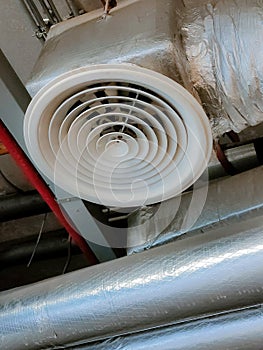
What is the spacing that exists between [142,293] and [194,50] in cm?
51

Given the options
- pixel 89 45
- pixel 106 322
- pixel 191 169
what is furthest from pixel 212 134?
pixel 106 322

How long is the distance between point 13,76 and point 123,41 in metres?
0.33

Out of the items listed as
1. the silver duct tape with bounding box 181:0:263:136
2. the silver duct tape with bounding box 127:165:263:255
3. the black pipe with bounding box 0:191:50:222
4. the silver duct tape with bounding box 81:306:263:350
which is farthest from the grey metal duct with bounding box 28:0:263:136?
the black pipe with bounding box 0:191:50:222

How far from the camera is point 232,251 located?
3.38 ft

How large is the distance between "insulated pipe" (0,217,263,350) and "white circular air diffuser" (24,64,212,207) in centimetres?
15

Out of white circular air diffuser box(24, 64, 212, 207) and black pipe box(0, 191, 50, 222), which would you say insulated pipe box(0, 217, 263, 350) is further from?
black pipe box(0, 191, 50, 222)

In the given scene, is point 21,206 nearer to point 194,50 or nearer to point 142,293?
point 142,293

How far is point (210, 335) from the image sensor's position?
40.9 inches

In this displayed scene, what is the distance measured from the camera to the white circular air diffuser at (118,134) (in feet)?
3.17

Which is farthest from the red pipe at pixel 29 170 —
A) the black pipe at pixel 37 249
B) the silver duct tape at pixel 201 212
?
the black pipe at pixel 37 249

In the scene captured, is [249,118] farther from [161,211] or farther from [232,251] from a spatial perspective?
[161,211]

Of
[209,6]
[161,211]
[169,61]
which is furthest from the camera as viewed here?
[161,211]

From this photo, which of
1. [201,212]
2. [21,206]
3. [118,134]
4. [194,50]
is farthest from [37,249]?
[194,50]

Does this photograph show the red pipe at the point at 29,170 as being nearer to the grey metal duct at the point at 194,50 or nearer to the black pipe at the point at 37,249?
the grey metal duct at the point at 194,50
